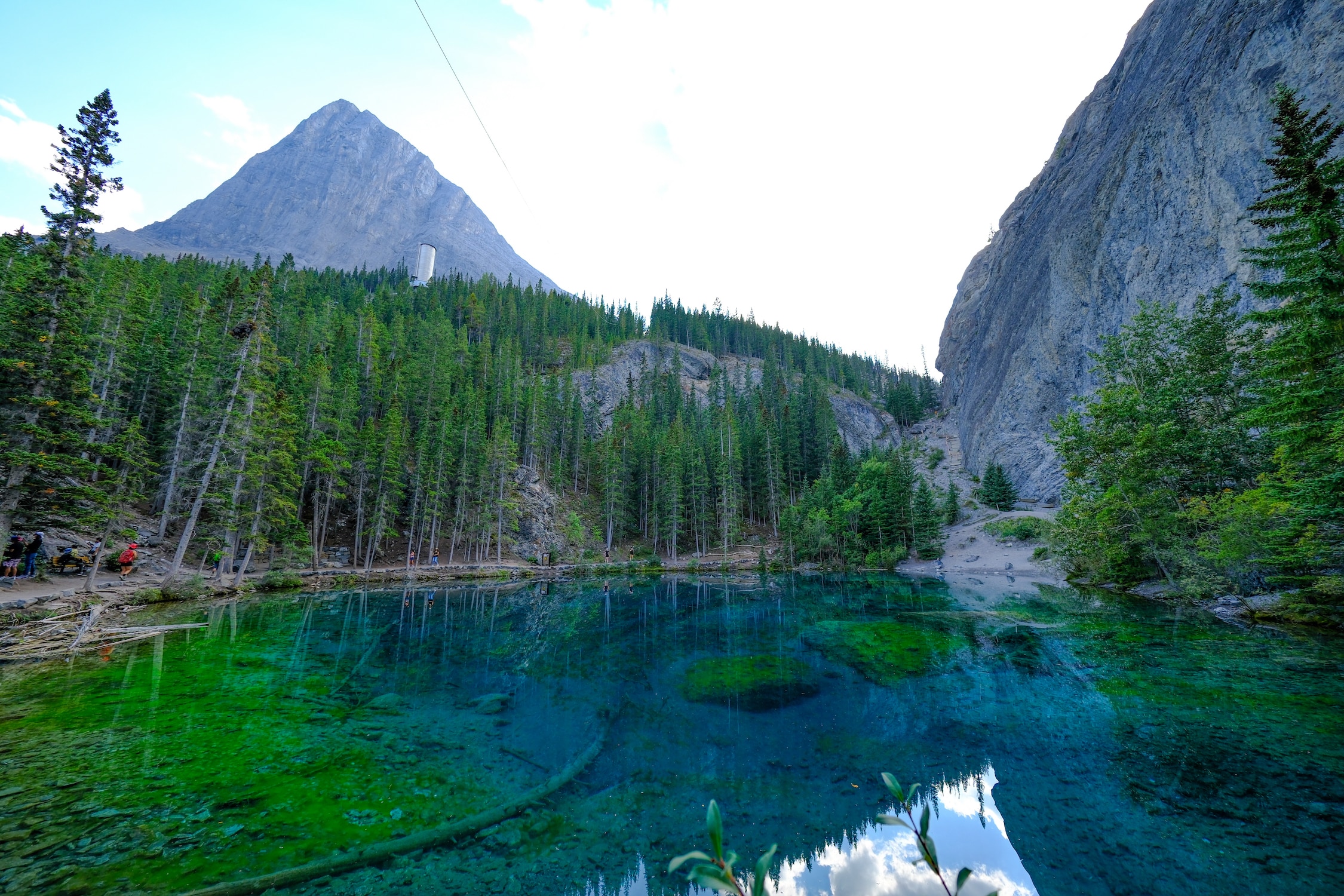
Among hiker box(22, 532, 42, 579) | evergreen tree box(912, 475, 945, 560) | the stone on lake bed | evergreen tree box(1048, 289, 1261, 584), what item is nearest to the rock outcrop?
evergreen tree box(912, 475, 945, 560)

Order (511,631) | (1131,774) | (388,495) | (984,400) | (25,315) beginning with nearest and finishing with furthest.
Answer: (1131,774) → (25,315) → (511,631) → (388,495) → (984,400)

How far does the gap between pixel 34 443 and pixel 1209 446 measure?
4826cm

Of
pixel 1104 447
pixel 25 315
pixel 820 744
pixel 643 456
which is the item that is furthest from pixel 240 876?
pixel 643 456

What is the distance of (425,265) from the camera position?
122 m

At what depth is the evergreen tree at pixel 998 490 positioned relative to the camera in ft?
197

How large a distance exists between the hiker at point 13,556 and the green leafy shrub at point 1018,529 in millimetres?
65320

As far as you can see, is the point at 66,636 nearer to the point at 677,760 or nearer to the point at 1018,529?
the point at 677,760

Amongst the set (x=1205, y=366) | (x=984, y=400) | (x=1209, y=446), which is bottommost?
(x=1209, y=446)

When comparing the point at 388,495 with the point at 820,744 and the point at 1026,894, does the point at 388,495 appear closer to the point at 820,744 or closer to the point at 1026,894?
the point at 820,744

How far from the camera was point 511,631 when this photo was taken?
2217 cm

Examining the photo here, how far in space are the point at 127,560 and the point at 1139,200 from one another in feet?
250

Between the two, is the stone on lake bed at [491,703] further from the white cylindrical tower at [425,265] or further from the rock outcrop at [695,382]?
the white cylindrical tower at [425,265]

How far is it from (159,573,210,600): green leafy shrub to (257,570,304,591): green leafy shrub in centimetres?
512

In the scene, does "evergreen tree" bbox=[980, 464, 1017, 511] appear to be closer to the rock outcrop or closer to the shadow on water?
the rock outcrop
